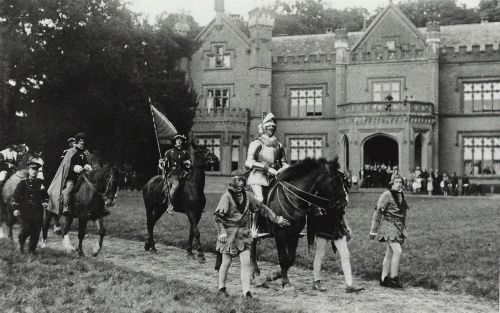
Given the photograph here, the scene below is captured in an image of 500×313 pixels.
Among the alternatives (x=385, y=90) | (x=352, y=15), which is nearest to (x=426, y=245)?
(x=385, y=90)

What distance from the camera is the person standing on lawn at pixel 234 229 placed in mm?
7996

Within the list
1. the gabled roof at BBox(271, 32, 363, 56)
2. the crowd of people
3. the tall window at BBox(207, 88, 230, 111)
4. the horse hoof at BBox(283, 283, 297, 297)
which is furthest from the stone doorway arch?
the horse hoof at BBox(283, 283, 297, 297)

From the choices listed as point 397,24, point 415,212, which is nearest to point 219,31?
point 397,24

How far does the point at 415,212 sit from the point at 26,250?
13075 millimetres

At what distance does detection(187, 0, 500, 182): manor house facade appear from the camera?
33.9 m

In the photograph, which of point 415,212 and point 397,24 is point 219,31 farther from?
point 415,212

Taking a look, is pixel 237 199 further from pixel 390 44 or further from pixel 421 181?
pixel 390 44

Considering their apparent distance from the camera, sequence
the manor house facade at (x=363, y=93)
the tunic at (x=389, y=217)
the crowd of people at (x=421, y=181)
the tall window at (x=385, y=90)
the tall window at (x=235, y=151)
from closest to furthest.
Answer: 1. the tunic at (x=389, y=217)
2. the crowd of people at (x=421, y=181)
3. the manor house facade at (x=363, y=93)
4. the tall window at (x=385, y=90)
5. the tall window at (x=235, y=151)

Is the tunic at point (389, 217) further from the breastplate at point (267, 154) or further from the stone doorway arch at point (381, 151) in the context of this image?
the stone doorway arch at point (381, 151)

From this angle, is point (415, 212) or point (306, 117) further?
point (306, 117)

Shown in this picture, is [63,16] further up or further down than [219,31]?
further down

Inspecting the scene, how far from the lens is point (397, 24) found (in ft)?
118

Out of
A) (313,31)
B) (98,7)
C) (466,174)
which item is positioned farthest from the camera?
(313,31)

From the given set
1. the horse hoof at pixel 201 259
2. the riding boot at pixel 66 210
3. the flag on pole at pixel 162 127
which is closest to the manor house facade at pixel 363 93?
the flag on pole at pixel 162 127
